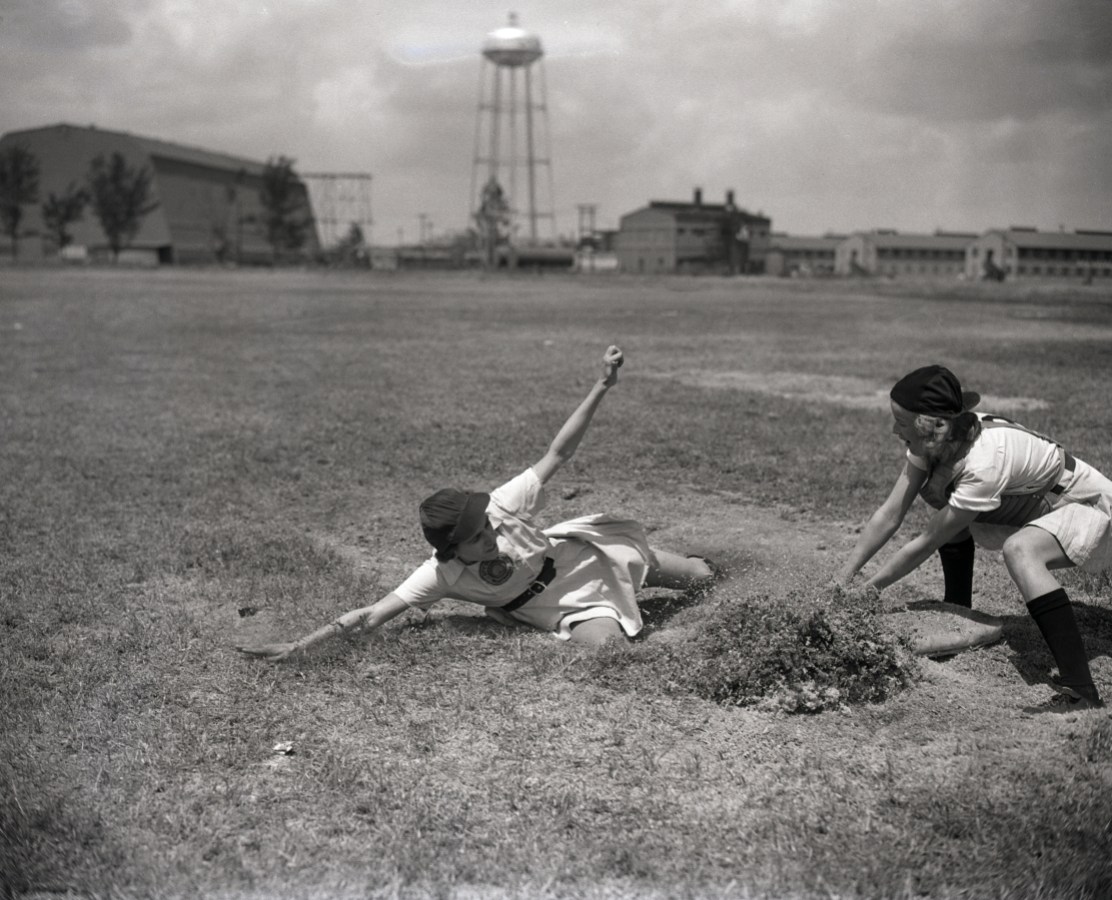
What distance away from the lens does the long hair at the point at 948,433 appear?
3.79 m

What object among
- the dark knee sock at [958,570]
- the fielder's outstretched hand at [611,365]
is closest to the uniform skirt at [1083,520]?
the dark knee sock at [958,570]

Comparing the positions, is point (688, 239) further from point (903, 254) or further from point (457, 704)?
point (457, 704)

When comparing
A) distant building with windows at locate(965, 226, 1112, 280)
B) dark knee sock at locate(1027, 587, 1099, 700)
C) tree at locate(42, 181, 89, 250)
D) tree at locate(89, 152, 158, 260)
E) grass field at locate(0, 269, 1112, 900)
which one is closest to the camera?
grass field at locate(0, 269, 1112, 900)

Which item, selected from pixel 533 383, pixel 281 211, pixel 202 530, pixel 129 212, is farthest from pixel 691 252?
pixel 202 530

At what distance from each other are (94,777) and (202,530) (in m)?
3.19

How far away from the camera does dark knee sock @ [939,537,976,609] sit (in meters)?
4.62

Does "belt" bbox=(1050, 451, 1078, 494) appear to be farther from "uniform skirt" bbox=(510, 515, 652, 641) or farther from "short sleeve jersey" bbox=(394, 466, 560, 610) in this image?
"short sleeve jersey" bbox=(394, 466, 560, 610)

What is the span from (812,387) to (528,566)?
29.7 feet

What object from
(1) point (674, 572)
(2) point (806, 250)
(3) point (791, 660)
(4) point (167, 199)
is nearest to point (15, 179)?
(4) point (167, 199)

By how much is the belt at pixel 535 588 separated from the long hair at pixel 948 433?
1680 millimetres

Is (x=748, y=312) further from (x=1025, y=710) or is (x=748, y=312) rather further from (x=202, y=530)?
(x=1025, y=710)

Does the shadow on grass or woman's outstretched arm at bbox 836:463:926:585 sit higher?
woman's outstretched arm at bbox 836:463:926:585

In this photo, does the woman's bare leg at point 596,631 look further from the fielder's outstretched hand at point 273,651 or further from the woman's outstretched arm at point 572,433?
the fielder's outstretched hand at point 273,651

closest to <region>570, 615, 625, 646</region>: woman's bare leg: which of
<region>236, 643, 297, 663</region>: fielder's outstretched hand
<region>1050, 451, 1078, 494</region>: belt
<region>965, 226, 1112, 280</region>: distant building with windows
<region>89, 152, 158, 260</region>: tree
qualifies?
Result: <region>236, 643, 297, 663</region>: fielder's outstretched hand
